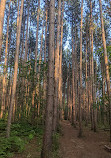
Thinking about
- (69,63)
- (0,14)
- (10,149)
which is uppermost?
(69,63)

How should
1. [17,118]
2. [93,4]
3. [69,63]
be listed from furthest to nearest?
[69,63] → [93,4] → [17,118]

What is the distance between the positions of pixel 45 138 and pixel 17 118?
7.67 m

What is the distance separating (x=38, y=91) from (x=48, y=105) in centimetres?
553

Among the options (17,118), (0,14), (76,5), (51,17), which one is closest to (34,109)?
(17,118)

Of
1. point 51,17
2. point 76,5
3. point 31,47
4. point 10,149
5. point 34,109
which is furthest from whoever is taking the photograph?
point 31,47

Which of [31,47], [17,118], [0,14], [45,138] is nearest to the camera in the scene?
[0,14]

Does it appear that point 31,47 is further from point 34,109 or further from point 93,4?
point 34,109

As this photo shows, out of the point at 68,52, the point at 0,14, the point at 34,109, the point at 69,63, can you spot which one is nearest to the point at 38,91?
the point at 34,109

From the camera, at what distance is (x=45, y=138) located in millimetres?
4820

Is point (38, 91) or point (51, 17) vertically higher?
point (51, 17)

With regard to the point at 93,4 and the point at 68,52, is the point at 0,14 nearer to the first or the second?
the point at 93,4

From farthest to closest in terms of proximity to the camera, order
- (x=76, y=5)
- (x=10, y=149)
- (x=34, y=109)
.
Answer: (x=76, y=5) < (x=34, y=109) < (x=10, y=149)

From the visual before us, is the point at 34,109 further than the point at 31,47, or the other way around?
the point at 31,47

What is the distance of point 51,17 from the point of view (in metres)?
5.87
